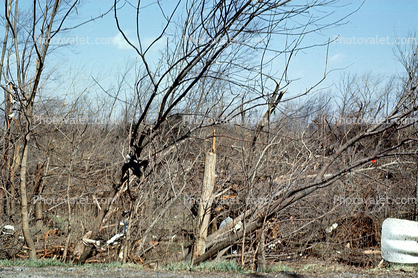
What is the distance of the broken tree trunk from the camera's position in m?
6.96

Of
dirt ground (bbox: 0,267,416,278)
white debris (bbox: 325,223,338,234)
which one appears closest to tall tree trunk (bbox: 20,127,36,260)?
dirt ground (bbox: 0,267,416,278)

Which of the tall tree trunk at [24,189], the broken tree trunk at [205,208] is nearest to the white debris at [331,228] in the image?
the broken tree trunk at [205,208]

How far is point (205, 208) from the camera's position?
699cm

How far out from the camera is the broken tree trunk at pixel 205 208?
22.8ft

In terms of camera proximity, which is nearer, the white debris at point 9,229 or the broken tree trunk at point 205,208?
the broken tree trunk at point 205,208

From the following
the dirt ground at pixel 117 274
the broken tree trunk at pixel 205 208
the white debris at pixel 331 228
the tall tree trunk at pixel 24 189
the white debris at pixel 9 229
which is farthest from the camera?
the white debris at pixel 331 228

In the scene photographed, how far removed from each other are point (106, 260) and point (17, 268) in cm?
337

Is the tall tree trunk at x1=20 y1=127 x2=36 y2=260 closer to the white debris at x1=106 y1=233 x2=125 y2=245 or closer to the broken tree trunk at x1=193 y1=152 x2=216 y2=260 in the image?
the white debris at x1=106 y1=233 x2=125 y2=245

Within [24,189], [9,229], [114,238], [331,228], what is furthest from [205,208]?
[331,228]

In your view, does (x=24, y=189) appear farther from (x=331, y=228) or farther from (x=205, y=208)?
(x=331, y=228)

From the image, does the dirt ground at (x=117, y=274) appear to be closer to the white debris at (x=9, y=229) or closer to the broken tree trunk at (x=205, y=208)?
the broken tree trunk at (x=205, y=208)

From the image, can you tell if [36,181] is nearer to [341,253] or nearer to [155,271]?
[155,271]

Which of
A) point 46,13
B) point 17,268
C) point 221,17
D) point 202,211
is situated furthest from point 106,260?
point 221,17

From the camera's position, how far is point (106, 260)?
746cm
